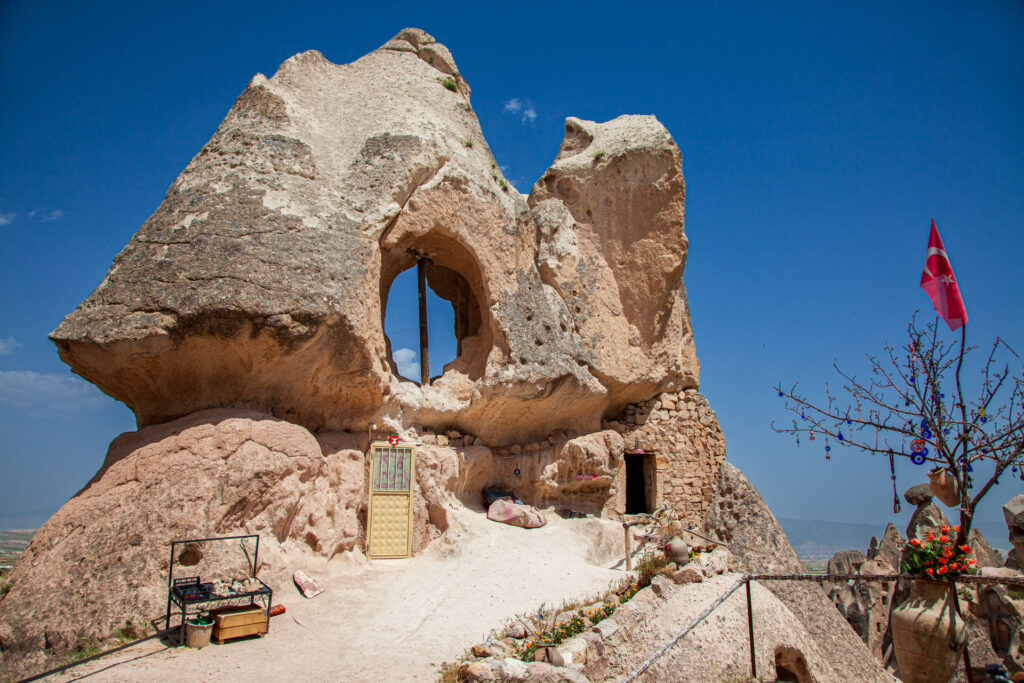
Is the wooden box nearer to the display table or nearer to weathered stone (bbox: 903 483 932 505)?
the display table

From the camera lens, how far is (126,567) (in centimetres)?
700

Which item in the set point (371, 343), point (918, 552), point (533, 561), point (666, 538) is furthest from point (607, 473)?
point (918, 552)

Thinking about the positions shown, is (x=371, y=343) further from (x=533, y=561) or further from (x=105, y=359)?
(x=533, y=561)

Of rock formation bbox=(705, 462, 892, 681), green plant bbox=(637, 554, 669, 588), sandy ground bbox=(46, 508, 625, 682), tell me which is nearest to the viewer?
sandy ground bbox=(46, 508, 625, 682)

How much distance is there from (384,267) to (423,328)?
1256mm

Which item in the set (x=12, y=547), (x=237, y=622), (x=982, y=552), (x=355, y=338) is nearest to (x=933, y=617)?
(x=237, y=622)

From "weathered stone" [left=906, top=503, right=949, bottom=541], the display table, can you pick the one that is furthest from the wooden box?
Result: "weathered stone" [left=906, top=503, right=949, bottom=541]

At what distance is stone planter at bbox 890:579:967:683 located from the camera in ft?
16.6

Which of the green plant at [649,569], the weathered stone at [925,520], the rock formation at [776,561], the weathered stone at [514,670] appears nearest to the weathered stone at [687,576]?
the green plant at [649,569]

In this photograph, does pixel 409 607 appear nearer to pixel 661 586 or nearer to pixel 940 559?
pixel 661 586

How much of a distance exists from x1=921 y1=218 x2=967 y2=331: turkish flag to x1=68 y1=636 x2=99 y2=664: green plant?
27.1ft

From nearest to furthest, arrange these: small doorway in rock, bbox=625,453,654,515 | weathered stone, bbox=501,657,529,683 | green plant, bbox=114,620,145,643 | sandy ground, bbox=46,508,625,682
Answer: weathered stone, bbox=501,657,529,683 → sandy ground, bbox=46,508,625,682 → green plant, bbox=114,620,145,643 → small doorway in rock, bbox=625,453,654,515

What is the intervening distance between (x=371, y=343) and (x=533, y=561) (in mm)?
3846

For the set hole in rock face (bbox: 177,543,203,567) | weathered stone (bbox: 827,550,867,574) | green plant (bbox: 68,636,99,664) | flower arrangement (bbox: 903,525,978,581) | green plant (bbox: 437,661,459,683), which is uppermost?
flower arrangement (bbox: 903,525,978,581)
